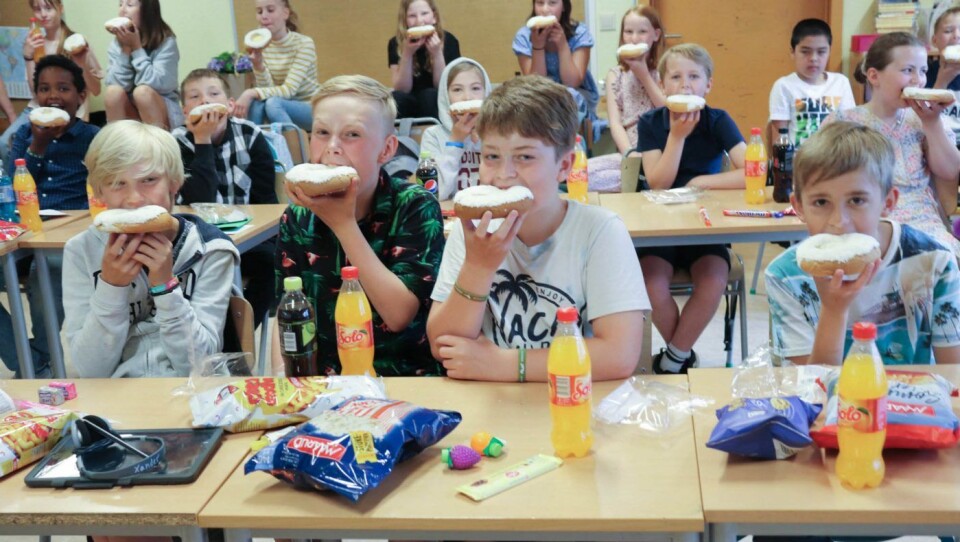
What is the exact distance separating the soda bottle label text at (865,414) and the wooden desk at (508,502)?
250mm

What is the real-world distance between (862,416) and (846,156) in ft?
2.45

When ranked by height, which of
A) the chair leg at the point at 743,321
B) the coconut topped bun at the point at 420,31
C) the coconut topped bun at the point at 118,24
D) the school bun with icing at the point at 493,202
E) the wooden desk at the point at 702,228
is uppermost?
the coconut topped bun at the point at 118,24

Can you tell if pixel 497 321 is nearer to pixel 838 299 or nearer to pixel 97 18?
pixel 838 299

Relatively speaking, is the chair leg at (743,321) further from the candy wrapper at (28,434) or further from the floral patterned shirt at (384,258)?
the candy wrapper at (28,434)

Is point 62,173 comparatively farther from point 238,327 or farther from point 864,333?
point 864,333

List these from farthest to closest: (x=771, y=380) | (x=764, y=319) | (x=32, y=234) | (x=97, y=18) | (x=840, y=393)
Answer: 1. (x=97, y=18)
2. (x=764, y=319)
3. (x=32, y=234)
4. (x=771, y=380)
5. (x=840, y=393)

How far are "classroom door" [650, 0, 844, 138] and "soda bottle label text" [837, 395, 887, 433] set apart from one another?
6.17m

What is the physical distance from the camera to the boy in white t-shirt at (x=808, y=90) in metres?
5.20

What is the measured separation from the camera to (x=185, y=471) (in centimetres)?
151

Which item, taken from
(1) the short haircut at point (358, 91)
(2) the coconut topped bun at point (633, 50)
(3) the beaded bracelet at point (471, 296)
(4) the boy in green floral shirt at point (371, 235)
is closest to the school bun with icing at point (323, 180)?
(4) the boy in green floral shirt at point (371, 235)

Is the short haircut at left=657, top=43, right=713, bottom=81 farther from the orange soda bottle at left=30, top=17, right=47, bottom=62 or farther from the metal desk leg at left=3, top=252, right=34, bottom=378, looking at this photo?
the orange soda bottle at left=30, top=17, right=47, bottom=62

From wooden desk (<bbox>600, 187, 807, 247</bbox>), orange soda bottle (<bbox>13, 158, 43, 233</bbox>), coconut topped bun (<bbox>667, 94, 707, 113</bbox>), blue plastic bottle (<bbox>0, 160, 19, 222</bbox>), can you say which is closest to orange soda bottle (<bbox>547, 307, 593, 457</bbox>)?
wooden desk (<bbox>600, 187, 807, 247</bbox>)

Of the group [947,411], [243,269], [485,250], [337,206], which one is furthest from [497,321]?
[243,269]

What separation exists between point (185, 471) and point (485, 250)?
0.70 meters
